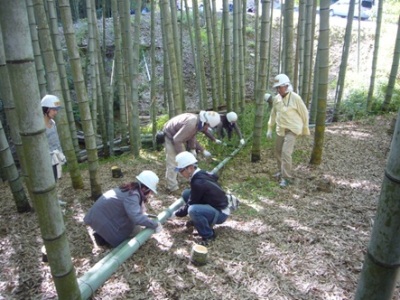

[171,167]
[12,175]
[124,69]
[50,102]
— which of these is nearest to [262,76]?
[171,167]

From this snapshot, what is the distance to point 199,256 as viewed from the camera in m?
3.30

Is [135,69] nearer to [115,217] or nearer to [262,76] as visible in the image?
[262,76]

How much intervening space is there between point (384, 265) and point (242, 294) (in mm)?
1955

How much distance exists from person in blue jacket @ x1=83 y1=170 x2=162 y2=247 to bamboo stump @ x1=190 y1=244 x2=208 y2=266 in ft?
1.77

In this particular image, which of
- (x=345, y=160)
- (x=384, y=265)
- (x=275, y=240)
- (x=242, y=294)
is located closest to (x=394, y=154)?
(x=384, y=265)

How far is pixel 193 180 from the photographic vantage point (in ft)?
12.2

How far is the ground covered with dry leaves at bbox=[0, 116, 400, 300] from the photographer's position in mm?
3010

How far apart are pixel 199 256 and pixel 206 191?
721 mm

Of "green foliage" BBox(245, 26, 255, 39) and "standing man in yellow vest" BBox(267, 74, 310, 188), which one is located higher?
"green foliage" BBox(245, 26, 255, 39)

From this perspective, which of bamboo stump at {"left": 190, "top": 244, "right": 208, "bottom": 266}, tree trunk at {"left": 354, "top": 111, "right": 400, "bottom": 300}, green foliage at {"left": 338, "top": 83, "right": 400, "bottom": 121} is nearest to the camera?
tree trunk at {"left": 354, "top": 111, "right": 400, "bottom": 300}

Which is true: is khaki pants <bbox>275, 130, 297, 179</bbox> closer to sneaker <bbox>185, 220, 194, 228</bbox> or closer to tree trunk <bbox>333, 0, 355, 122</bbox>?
sneaker <bbox>185, 220, 194, 228</bbox>

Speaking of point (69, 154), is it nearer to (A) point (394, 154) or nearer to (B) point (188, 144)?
(B) point (188, 144)

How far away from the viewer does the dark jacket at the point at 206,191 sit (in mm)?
3713

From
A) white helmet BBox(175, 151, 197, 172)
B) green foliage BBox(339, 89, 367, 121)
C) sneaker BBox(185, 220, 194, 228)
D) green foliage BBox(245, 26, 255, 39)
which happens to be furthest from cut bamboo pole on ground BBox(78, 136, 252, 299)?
green foliage BBox(245, 26, 255, 39)
